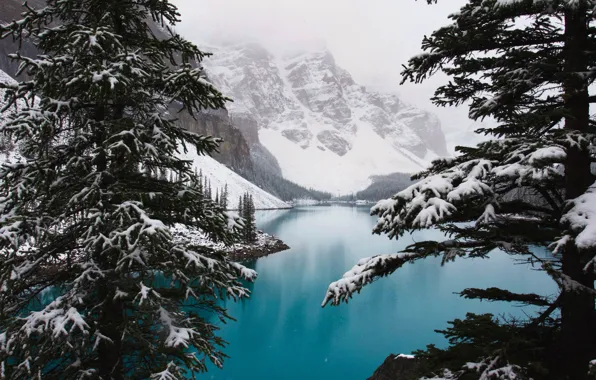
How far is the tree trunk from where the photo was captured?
380 cm

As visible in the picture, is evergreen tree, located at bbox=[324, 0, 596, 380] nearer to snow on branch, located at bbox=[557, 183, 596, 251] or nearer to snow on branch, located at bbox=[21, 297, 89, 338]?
snow on branch, located at bbox=[557, 183, 596, 251]

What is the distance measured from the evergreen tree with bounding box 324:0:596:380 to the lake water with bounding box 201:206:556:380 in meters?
16.0

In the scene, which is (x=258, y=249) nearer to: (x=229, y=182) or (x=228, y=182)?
(x=228, y=182)

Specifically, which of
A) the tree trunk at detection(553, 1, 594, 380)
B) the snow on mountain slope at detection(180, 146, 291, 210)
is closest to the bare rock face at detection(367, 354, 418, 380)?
the tree trunk at detection(553, 1, 594, 380)

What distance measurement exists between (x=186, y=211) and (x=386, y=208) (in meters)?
4.04

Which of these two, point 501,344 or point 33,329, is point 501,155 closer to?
point 501,344

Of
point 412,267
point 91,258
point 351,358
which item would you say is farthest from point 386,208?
point 412,267

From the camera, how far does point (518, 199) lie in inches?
161

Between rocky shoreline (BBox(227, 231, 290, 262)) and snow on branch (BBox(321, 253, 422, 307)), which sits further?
rocky shoreline (BBox(227, 231, 290, 262))

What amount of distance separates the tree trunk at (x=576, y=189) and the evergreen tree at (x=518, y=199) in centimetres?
1

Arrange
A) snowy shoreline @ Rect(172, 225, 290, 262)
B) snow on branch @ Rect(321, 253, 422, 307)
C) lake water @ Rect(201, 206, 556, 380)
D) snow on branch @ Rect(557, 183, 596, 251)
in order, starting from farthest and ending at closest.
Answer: snowy shoreline @ Rect(172, 225, 290, 262)
lake water @ Rect(201, 206, 556, 380)
snow on branch @ Rect(321, 253, 422, 307)
snow on branch @ Rect(557, 183, 596, 251)

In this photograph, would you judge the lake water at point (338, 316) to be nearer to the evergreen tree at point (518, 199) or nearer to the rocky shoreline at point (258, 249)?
the rocky shoreline at point (258, 249)

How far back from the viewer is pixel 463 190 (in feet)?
10.1

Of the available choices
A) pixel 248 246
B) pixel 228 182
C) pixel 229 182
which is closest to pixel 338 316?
pixel 248 246
